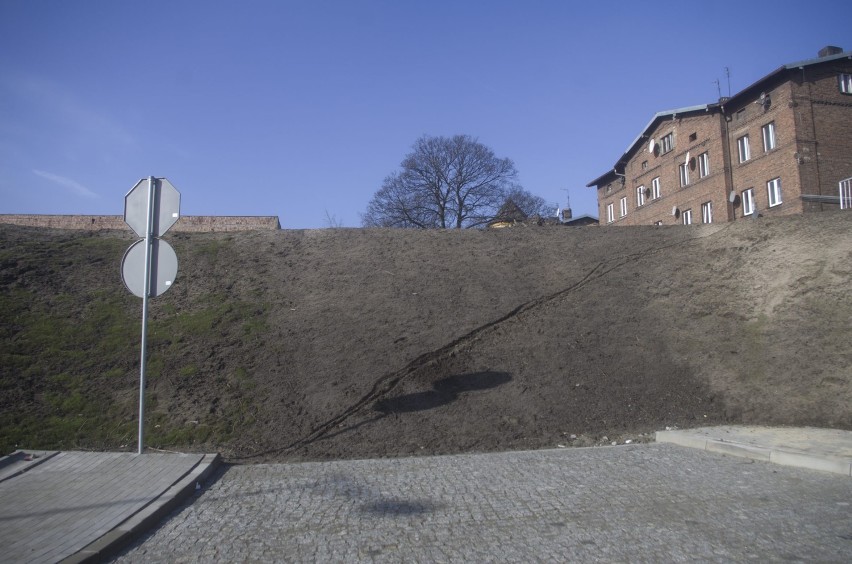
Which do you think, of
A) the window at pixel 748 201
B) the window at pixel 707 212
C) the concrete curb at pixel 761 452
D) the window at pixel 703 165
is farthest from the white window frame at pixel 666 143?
the concrete curb at pixel 761 452

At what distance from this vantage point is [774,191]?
1190 inches

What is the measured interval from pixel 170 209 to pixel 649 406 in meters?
7.69

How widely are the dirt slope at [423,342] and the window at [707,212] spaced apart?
20776 millimetres

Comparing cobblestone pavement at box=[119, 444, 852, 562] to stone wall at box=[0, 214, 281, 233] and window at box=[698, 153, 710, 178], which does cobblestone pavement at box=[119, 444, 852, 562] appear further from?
window at box=[698, 153, 710, 178]

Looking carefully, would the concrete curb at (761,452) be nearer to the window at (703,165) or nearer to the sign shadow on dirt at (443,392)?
the sign shadow on dirt at (443,392)

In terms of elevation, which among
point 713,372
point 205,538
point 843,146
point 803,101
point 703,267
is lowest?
point 205,538

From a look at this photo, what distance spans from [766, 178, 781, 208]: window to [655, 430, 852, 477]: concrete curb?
2650 cm

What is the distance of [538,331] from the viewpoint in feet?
37.7

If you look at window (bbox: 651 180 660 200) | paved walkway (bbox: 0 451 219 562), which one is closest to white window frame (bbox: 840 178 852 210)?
window (bbox: 651 180 660 200)

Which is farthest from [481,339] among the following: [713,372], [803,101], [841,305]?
[803,101]

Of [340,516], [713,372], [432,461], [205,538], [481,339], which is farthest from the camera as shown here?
[481,339]

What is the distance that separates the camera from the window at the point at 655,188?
40853 millimetres

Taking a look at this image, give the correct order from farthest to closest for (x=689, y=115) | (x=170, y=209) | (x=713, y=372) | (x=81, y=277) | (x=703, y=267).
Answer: (x=689, y=115) → (x=703, y=267) → (x=81, y=277) → (x=713, y=372) → (x=170, y=209)

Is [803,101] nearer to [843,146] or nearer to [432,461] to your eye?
[843,146]
